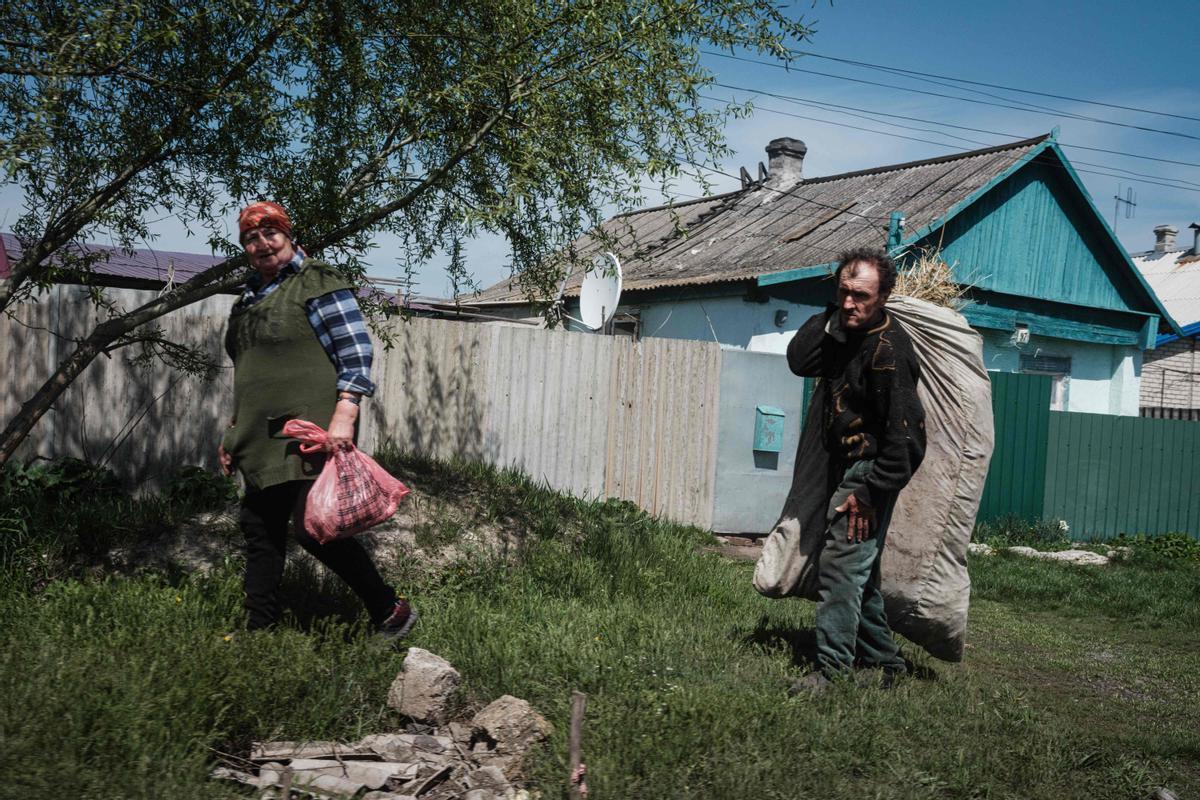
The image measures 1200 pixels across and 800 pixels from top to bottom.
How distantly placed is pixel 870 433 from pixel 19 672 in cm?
320

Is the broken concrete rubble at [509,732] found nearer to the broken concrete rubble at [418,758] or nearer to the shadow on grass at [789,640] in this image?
the broken concrete rubble at [418,758]

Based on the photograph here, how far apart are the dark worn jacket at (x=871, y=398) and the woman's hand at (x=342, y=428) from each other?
1803mm

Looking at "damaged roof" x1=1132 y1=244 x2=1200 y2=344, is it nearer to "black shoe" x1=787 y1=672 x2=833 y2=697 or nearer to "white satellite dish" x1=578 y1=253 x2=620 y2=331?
"white satellite dish" x1=578 y1=253 x2=620 y2=331

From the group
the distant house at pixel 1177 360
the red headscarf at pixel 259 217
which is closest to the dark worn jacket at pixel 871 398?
the red headscarf at pixel 259 217

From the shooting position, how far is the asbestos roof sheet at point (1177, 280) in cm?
2455

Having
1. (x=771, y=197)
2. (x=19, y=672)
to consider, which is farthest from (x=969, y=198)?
(x=19, y=672)

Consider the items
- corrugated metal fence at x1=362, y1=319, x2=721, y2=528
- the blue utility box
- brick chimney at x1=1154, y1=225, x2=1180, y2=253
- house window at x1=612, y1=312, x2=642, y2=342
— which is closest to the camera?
corrugated metal fence at x1=362, y1=319, x2=721, y2=528

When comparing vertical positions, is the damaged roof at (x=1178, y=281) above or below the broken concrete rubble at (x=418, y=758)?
above

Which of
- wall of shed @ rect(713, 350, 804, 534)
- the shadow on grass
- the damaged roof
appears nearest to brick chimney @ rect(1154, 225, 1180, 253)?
the damaged roof

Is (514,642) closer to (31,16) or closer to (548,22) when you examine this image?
(548,22)

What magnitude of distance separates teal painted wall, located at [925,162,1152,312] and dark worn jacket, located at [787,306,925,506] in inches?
436

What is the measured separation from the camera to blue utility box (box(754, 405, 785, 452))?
9.88m

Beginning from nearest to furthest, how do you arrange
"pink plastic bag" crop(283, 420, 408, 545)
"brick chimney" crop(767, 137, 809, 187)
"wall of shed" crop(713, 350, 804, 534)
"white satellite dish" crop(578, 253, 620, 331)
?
1. "pink plastic bag" crop(283, 420, 408, 545)
2. "wall of shed" crop(713, 350, 804, 534)
3. "white satellite dish" crop(578, 253, 620, 331)
4. "brick chimney" crop(767, 137, 809, 187)

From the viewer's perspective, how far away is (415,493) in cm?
650
